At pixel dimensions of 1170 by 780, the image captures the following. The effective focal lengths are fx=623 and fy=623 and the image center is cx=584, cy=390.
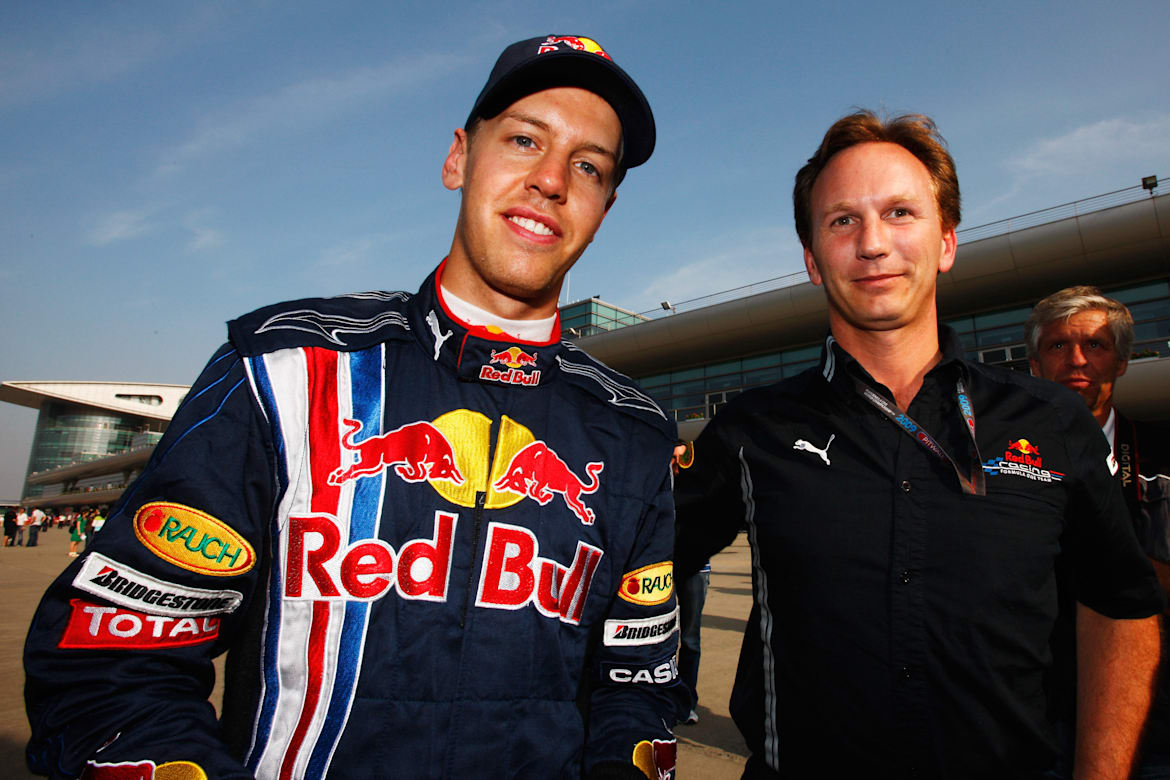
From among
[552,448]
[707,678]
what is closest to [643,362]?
[707,678]

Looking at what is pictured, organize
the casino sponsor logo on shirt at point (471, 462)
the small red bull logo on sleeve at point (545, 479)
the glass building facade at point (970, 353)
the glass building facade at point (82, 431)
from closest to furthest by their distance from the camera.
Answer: the casino sponsor logo on shirt at point (471, 462), the small red bull logo on sleeve at point (545, 479), the glass building facade at point (970, 353), the glass building facade at point (82, 431)

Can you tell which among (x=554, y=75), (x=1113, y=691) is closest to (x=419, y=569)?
(x=554, y=75)

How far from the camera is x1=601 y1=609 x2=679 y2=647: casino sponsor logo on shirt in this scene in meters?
1.73

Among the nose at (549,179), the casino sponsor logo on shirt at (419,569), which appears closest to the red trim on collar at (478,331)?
the nose at (549,179)

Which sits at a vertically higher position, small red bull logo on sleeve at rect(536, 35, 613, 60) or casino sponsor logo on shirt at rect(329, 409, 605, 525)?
small red bull logo on sleeve at rect(536, 35, 613, 60)

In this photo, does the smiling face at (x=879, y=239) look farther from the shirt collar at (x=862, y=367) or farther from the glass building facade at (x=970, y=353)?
the glass building facade at (x=970, y=353)

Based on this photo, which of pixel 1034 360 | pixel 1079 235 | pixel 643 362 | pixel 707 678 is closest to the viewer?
pixel 1034 360

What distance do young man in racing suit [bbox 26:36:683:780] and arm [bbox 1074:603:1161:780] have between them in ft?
Answer: 3.78

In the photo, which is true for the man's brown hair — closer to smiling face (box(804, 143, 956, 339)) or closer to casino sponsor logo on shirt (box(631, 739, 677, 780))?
smiling face (box(804, 143, 956, 339))

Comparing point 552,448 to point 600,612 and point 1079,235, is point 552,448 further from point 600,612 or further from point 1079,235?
point 1079,235

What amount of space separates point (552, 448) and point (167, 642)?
3.12ft

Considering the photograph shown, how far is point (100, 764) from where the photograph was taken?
1081 millimetres

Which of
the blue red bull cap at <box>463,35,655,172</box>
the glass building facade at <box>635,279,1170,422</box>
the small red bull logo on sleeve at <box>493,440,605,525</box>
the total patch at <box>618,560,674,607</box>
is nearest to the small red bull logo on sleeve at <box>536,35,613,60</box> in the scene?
the blue red bull cap at <box>463,35,655,172</box>

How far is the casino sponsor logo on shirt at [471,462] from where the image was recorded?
1515 mm
